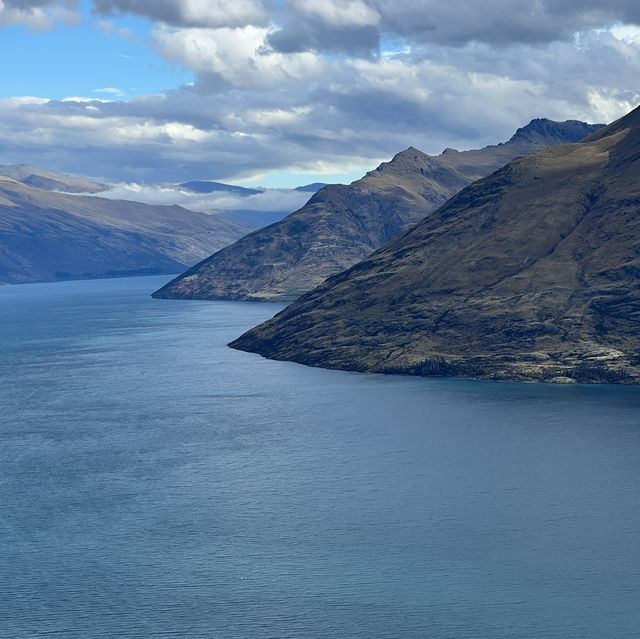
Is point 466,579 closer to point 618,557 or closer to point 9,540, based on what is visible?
point 618,557

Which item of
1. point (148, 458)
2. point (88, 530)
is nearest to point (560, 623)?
point (88, 530)

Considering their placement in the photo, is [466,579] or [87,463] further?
[87,463]

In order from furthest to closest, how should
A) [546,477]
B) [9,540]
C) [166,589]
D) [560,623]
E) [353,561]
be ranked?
[546,477] → [9,540] → [353,561] → [166,589] → [560,623]

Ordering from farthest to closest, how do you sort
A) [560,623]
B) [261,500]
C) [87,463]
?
[87,463] < [261,500] < [560,623]

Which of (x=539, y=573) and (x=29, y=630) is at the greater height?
(x=539, y=573)

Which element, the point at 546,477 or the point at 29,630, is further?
the point at 546,477

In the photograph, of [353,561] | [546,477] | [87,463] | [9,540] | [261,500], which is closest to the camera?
[353,561]

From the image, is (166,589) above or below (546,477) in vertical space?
below

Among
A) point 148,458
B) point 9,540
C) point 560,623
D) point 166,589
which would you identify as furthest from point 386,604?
point 148,458

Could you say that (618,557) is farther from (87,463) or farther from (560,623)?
(87,463)
